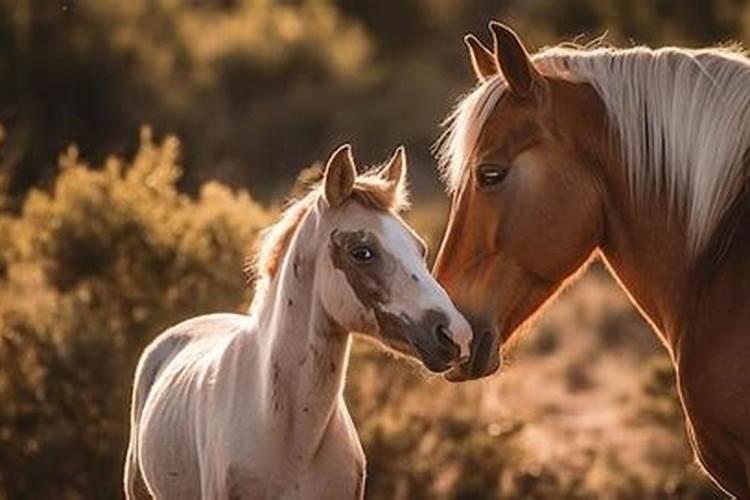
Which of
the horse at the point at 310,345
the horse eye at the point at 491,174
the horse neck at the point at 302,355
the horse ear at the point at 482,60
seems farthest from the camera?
the horse neck at the point at 302,355

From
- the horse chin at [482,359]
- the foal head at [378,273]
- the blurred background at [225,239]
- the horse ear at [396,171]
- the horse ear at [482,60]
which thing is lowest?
the blurred background at [225,239]

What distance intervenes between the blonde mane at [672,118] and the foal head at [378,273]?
275 millimetres

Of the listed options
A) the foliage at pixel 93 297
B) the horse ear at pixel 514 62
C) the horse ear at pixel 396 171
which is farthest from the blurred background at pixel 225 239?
the horse ear at pixel 514 62

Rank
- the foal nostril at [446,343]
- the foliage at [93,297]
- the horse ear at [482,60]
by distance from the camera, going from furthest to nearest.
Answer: the foliage at [93,297]
the horse ear at [482,60]
the foal nostril at [446,343]

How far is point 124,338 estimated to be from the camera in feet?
38.0

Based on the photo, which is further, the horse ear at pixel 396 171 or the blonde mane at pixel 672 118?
the horse ear at pixel 396 171

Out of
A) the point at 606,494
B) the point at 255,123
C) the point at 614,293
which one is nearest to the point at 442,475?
the point at 606,494

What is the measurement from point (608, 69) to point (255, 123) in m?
22.8

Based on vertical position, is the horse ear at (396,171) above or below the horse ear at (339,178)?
below

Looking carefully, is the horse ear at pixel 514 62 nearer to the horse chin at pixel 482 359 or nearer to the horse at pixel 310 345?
the horse at pixel 310 345

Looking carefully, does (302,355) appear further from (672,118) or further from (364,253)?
(672,118)

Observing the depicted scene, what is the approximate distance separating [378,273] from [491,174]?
46cm

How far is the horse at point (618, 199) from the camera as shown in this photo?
6523mm

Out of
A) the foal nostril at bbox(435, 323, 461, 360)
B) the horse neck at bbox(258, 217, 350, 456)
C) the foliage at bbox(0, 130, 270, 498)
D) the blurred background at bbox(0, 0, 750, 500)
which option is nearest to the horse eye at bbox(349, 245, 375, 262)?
the horse neck at bbox(258, 217, 350, 456)
